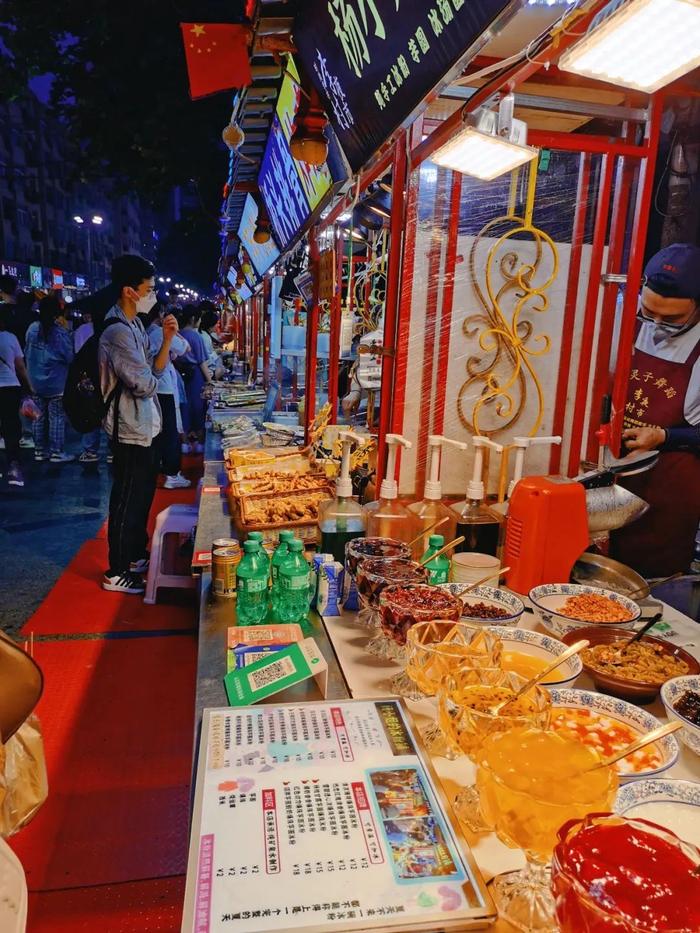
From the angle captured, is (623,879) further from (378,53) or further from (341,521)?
(378,53)

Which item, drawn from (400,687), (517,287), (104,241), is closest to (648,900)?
(400,687)

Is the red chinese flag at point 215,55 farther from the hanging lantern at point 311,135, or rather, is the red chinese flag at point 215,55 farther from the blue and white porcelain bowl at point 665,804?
the blue and white porcelain bowl at point 665,804

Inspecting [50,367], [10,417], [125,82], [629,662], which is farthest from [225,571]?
[125,82]

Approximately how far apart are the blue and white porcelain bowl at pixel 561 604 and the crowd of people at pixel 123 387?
10.3ft

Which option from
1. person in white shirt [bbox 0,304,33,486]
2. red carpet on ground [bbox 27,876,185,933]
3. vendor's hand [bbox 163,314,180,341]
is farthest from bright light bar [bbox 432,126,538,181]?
person in white shirt [bbox 0,304,33,486]

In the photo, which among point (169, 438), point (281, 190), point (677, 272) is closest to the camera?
point (677, 272)

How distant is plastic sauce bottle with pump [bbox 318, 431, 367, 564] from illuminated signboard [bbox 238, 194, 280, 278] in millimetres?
4634

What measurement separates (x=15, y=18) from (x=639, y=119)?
829 centimetres

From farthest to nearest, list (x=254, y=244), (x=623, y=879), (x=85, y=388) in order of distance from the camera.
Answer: (x=254, y=244) → (x=85, y=388) → (x=623, y=879)

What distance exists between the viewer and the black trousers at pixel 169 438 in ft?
23.9

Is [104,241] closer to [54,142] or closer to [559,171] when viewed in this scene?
[54,142]

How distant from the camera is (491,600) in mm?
1948

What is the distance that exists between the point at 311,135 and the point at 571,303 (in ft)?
4.77

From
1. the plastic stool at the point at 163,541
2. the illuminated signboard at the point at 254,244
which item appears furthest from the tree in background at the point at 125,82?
the plastic stool at the point at 163,541
